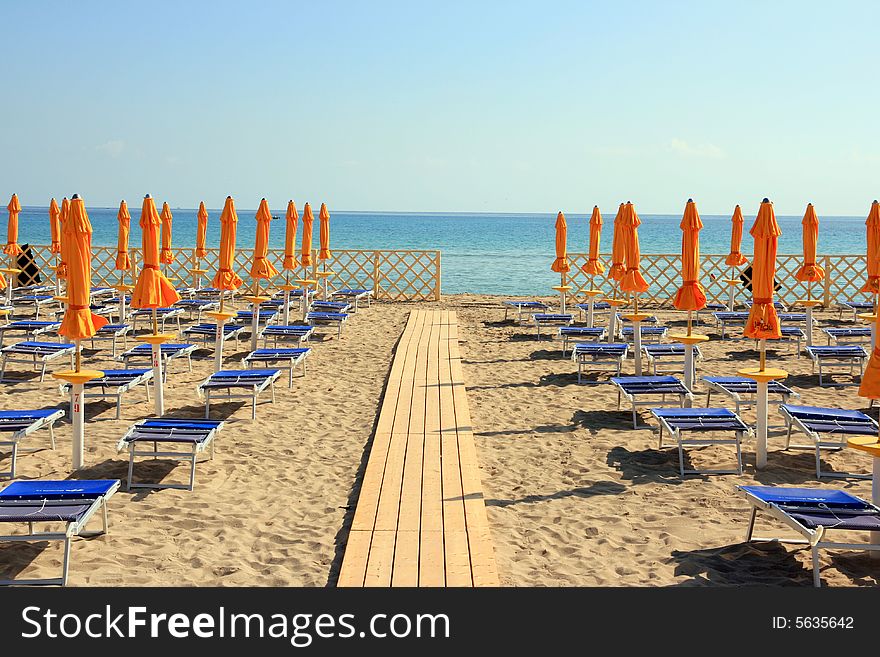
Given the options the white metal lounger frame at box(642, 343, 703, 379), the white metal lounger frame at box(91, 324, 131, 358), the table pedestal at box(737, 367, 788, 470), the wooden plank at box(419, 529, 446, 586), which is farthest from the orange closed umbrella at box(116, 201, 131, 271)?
Answer: the table pedestal at box(737, 367, 788, 470)

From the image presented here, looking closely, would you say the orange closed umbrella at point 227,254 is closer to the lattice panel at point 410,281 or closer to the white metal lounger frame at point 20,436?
the white metal lounger frame at point 20,436

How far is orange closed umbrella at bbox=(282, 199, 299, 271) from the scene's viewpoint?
1154cm

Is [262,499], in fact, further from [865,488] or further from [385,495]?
[865,488]

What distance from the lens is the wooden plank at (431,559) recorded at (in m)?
3.64

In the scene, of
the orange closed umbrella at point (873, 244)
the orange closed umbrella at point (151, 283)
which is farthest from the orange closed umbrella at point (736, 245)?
the orange closed umbrella at point (151, 283)

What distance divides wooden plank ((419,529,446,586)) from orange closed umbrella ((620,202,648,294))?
4.75 m

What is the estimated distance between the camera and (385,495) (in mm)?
4770

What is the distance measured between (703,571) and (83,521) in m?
2.82

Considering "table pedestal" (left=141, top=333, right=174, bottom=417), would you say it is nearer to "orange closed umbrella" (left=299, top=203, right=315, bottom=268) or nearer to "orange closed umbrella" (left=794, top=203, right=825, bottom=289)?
"orange closed umbrella" (left=299, top=203, right=315, bottom=268)

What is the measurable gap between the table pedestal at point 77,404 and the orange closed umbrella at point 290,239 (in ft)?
20.2

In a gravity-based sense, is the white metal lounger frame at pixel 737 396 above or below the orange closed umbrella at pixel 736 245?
below

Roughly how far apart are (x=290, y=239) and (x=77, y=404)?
704 cm
